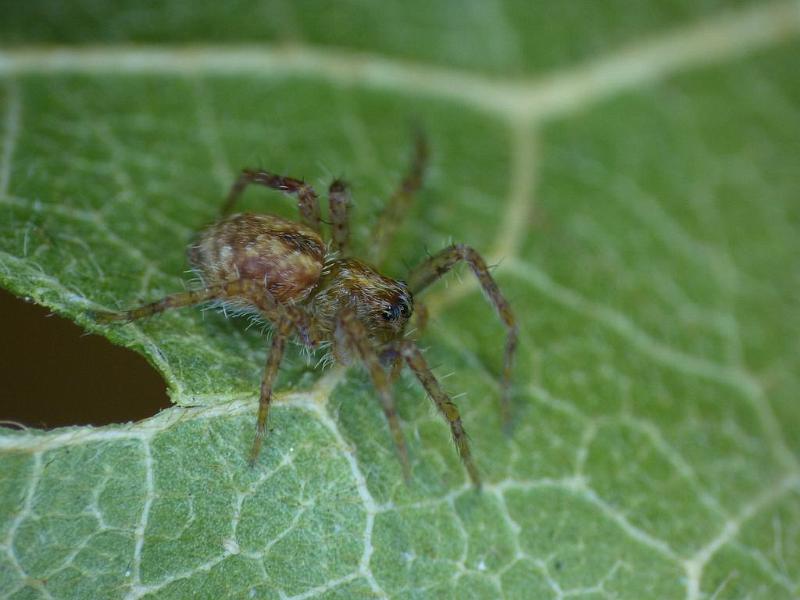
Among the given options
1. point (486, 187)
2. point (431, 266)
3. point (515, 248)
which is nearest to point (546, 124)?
point (486, 187)

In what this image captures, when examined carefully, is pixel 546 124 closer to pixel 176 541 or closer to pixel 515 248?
pixel 515 248

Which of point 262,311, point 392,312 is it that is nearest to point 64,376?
point 262,311

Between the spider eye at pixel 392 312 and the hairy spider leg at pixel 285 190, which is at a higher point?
the hairy spider leg at pixel 285 190

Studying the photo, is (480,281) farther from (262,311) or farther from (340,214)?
(262,311)

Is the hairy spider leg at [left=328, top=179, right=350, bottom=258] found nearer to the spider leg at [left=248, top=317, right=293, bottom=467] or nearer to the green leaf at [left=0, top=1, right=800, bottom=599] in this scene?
the green leaf at [left=0, top=1, right=800, bottom=599]

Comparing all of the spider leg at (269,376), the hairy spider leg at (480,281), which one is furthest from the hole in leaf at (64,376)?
the hairy spider leg at (480,281)

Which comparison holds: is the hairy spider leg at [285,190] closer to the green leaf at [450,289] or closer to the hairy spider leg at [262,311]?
the green leaf at [450,289]
